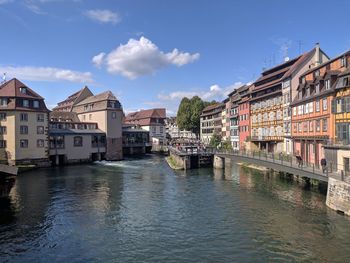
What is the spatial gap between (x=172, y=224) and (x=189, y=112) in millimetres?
103365

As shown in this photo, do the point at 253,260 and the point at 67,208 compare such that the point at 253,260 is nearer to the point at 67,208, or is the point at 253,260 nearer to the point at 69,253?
the point at 69,253

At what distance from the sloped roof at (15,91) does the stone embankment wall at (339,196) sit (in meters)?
57.3

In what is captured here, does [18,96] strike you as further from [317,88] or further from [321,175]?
[321,175]

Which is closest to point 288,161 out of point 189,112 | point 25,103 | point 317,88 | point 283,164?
point 283,164

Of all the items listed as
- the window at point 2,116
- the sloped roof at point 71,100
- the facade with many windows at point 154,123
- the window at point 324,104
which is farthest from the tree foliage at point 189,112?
the window at point 324,104

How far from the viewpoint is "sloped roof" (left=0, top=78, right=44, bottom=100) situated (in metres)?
66.3

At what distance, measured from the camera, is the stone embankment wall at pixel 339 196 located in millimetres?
26328

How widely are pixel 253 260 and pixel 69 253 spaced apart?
34.4ft

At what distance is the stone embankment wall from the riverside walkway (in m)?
1.49

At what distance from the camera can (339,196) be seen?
27.5 meters

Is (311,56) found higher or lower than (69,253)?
higher

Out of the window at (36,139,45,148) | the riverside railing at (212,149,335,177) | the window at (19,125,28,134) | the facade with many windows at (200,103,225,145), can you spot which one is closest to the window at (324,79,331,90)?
the riverside railing at (212,149,335,177)

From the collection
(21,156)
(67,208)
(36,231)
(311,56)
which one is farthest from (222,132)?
(36,231)

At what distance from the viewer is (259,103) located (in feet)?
233
